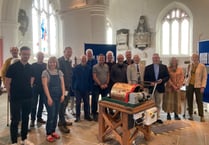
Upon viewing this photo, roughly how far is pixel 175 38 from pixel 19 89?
9813 mm

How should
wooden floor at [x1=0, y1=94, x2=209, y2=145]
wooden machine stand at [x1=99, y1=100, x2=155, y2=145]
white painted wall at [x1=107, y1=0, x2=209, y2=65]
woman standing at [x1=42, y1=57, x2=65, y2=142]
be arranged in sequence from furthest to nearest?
white painted wall at [x1=107, y1=0, x2=209, y2=65] → wooden floor at [x1=0, y1=94, x2=209, y2=145] → woman standing at [x1=42, y1=57, x2=65, y2=142] → wooden machine stand at [x1=99, y1=100, x2=155, y2=145]

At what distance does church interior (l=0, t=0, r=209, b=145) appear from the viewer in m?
3.82

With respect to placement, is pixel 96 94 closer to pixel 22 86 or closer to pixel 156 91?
pixel 156 91

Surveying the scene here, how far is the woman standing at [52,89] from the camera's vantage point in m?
3.37

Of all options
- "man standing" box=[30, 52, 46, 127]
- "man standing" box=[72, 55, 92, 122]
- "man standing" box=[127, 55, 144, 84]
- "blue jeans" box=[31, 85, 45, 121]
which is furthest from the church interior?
"man standing" box=[127, 55, 144, 84]

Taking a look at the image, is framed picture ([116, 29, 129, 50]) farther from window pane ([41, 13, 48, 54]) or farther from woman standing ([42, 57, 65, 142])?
woman standing ([42, 57, 65, 142])

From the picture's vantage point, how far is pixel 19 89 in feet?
9.96

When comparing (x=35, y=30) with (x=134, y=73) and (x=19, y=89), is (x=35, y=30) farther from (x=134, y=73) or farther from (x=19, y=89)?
(x=19, y=89)

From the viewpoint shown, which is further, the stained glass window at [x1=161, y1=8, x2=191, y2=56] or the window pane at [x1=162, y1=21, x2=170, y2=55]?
the window pane at [x1=162, y1=21, x2=170, y2=55]

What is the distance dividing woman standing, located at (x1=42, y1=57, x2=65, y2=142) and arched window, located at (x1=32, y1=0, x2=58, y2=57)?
7270 mm

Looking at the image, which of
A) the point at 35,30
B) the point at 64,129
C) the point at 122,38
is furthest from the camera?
the point at 122,38

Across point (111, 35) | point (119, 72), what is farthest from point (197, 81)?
point (111, 35)

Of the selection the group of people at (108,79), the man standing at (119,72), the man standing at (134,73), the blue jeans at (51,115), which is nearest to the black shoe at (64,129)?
the group of people at (108,79)

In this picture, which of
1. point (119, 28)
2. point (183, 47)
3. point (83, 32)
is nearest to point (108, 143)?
point (83, 32)
